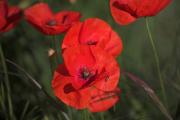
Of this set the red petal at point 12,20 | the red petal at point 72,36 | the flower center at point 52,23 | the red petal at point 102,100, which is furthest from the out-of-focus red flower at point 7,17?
the red petal at point 102,100

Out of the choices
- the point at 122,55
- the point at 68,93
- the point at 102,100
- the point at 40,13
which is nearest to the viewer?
the point at 68,93

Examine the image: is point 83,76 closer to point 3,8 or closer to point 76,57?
point 76,57

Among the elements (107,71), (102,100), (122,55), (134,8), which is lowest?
(122,55)

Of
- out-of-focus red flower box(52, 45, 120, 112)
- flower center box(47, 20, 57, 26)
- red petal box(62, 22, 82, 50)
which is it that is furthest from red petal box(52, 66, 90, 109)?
flower center box(47, 20, 57, 26)

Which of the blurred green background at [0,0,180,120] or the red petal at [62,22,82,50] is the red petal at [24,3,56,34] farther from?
the red petal at [62,22,82,50]

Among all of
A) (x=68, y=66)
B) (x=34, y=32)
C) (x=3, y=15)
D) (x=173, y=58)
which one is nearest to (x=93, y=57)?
Result: (x=68, y=66)

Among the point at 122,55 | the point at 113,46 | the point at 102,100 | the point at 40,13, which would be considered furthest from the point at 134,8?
the point at 122,55

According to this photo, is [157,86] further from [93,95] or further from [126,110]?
[93,95]
